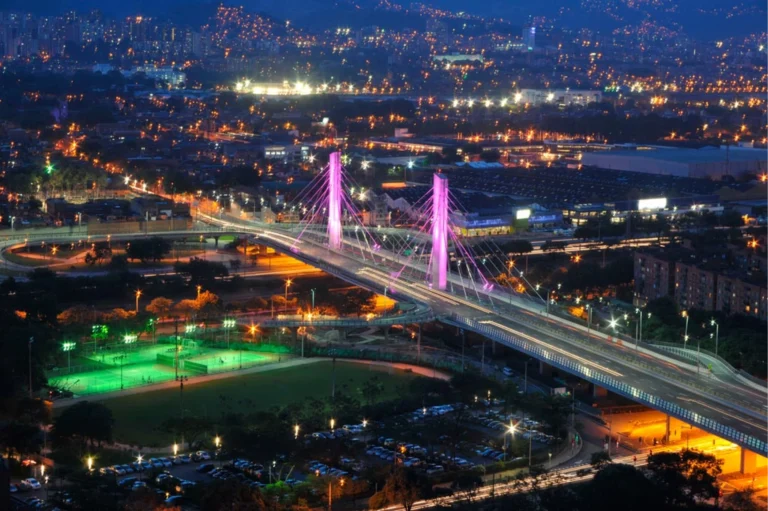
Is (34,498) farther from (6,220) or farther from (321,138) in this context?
(321,138)

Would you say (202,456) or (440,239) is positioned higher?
(440,239)

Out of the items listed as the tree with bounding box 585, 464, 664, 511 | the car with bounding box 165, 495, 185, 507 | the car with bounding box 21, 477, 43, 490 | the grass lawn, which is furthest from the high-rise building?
the car with bounding box 165, 495, 185, 507

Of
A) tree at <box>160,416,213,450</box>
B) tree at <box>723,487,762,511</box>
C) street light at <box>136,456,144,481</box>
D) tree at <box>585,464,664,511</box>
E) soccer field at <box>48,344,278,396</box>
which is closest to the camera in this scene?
tree at <box>585,464,664,511</box>

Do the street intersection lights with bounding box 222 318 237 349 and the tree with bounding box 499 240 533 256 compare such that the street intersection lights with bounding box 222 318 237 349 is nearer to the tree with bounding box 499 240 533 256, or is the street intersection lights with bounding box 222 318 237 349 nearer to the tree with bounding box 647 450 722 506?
the tree with bounding box 499 240 533 256

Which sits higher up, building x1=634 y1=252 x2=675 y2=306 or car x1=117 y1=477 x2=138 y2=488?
building x1=634 y1=252 x2=675 y2=306

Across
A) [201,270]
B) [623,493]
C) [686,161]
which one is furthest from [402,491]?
[686,161]

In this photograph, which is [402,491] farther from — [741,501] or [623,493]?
[741,501]

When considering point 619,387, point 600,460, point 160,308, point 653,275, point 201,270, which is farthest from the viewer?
point 201,270
